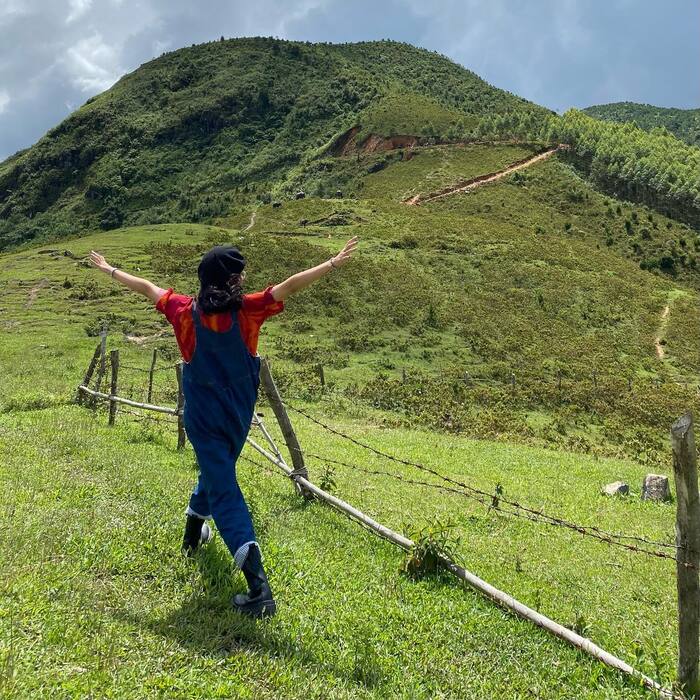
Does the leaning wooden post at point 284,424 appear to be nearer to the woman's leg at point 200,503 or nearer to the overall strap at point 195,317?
the woman's leg at point 200,503

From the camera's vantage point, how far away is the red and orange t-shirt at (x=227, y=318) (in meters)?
4.02

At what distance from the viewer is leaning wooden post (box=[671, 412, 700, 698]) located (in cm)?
352

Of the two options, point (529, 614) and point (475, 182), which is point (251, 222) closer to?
point (475, 182)

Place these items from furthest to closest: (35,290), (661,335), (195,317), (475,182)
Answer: (475,182)
(661,335)
(35,290)
(195,317)

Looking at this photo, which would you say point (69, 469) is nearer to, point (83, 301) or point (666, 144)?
point (83, 301)

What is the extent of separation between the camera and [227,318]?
4023mm

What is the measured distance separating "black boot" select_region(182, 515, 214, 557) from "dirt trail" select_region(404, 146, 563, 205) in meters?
67.0

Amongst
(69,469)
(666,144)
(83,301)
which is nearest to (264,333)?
(83,301)

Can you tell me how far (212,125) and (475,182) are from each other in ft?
282

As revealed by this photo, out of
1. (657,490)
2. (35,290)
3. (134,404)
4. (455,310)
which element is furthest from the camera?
(455,310)

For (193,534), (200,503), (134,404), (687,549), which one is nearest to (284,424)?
(193,534)

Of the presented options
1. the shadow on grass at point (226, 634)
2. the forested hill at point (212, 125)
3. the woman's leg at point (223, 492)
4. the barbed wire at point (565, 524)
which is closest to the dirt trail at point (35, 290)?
the barbed wire at point (565, 524)

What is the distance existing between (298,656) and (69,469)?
4.96 meters

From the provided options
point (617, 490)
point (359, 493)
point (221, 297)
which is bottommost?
point (617, 490)
